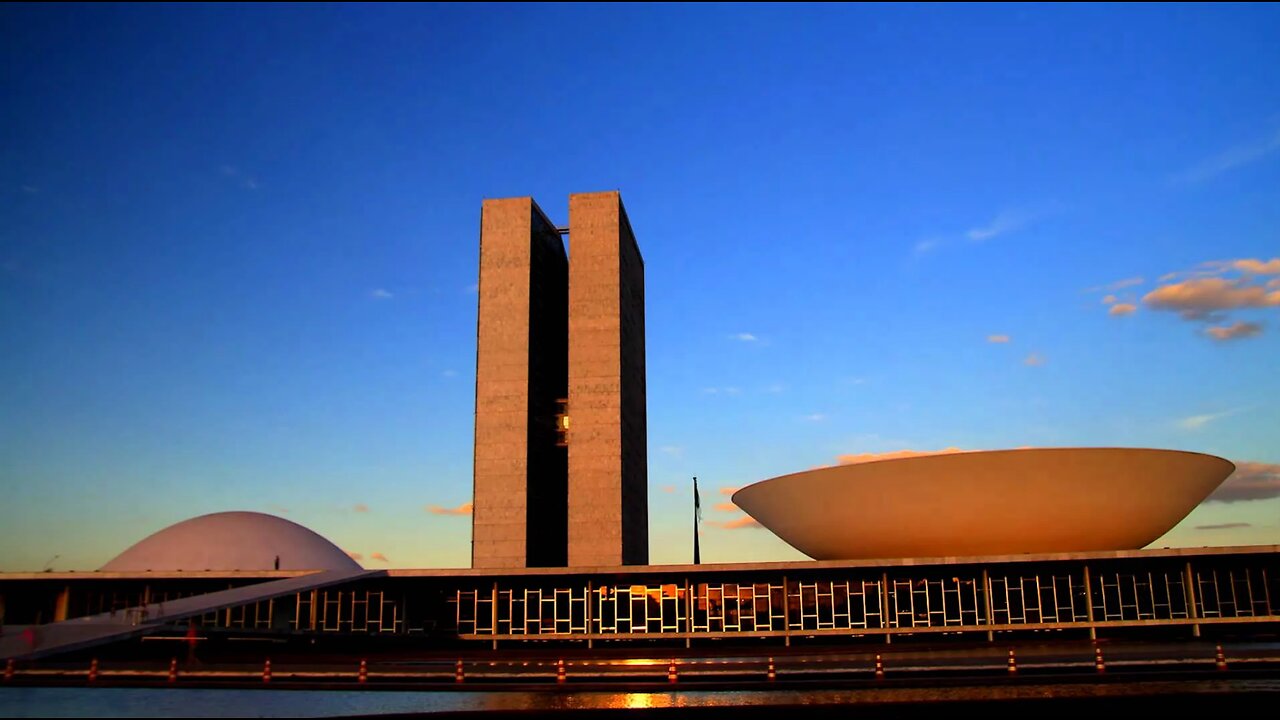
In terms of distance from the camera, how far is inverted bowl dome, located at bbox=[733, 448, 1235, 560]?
4203 centimetres

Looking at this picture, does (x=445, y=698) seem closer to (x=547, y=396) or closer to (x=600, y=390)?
(x=600, y=390)

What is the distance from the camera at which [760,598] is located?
4519 cm

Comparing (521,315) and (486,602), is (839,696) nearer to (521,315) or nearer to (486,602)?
(486,602)

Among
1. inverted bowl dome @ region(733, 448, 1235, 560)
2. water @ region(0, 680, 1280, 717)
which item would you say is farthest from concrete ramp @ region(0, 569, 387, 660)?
inverted bowl dome @ region(733, 448, 1235, 560)

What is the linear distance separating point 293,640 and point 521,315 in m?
20.0

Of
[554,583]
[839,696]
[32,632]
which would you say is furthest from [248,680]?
[554,583]

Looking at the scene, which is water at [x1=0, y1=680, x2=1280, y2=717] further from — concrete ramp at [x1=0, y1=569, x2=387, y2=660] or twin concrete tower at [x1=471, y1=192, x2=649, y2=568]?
twin concrete tower at [x1=471, y1=192, x2=649, y2=568]

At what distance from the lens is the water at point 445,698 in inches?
744

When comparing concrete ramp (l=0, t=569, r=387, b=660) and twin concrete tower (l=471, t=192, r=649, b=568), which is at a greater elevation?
twin concrete tower (l=471, t=192, r=649, b=568)

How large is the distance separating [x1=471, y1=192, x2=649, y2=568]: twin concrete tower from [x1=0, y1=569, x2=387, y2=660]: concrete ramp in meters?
16.1

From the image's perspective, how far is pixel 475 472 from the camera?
181ft

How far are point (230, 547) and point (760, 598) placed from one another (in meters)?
31.5

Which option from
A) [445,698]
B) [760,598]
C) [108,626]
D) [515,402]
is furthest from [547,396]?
[445,698]

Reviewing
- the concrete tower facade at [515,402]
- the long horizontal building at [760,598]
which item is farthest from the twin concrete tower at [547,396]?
the long horizontal building at [760,598]
